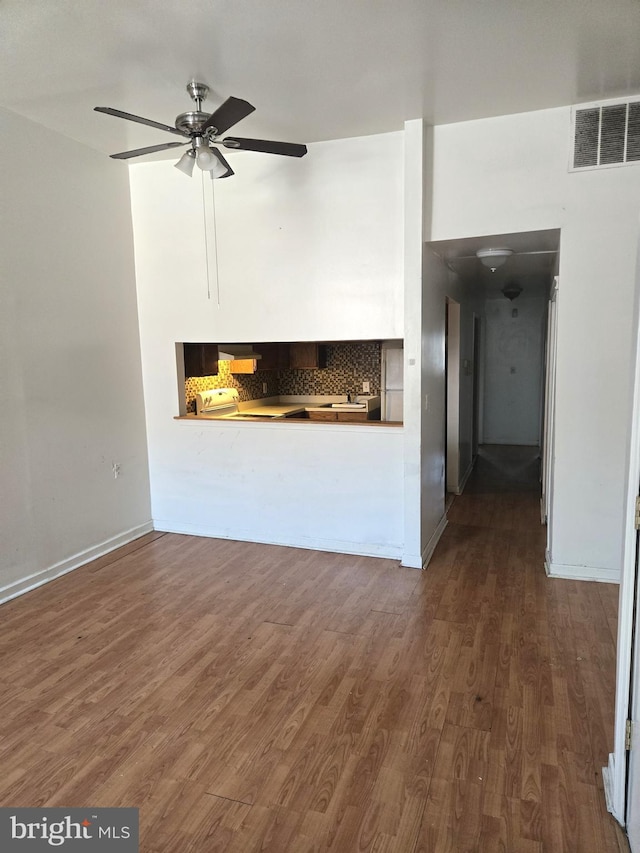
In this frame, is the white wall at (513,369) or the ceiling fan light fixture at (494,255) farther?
the white wall at (513,369)

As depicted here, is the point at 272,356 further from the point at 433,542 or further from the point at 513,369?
the point at 513,369

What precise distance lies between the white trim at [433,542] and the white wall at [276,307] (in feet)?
0.63

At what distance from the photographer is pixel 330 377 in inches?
259

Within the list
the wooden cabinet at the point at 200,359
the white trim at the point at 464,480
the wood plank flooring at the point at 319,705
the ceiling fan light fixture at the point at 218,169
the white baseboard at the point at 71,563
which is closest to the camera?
the wood plank flooring at the point at 319,705

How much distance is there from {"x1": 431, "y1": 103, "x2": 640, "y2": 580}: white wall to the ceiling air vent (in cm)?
6

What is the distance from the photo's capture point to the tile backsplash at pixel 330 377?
6148 mm

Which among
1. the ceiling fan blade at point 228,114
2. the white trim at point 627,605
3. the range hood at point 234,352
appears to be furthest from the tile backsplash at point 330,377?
the white trim at point 627,605

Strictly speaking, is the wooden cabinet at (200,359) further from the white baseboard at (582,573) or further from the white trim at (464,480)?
the white baseboard at (582,573)

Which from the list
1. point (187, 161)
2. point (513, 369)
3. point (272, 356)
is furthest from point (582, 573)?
point (513, 369)

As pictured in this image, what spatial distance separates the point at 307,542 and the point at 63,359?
2237mm

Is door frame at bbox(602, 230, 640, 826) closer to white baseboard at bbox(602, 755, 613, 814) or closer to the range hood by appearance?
white baseboard at bbox(602, 755, 613, 814)

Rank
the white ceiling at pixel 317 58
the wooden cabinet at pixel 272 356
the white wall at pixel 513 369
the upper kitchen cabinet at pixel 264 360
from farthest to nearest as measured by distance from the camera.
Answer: the white wall at pixel 513 369, the wooden cabinet at pixel 272 356, the upper kitchen cabinet at pixel 264 360, the white ceiling at pixel 317 58

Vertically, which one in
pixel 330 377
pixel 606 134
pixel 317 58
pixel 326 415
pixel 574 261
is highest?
pixel 317 58

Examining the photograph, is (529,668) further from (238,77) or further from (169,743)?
(238,77)
